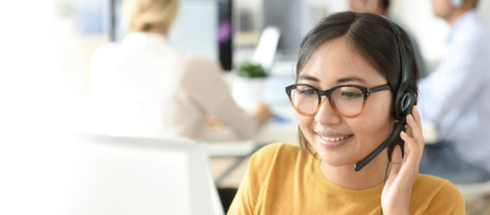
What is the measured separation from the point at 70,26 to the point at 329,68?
3.20 m

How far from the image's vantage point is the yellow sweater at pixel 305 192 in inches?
34.8

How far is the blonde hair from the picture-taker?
1.78 metres

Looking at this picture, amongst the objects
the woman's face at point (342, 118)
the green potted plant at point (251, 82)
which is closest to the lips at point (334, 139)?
the woman's face at point (342, 118)

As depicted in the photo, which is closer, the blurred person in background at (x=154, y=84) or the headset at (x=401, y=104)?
the headset at (x=401, y=104)

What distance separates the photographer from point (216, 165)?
1800mm

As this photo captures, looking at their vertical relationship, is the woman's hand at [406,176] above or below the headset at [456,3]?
below

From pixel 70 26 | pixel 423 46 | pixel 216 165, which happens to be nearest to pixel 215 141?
pixel 216 165

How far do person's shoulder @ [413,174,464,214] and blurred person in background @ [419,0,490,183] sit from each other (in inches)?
41.1

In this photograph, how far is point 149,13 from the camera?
70.6 inches

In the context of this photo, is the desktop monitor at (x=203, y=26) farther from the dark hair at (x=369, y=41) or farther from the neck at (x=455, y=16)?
the dark hair at (x=369, y=41)

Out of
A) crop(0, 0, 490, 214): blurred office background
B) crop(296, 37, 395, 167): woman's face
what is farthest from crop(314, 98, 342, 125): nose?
crop(0, 0, 490, 214): blurred office background

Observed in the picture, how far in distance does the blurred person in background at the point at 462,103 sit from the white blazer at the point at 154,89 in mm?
776

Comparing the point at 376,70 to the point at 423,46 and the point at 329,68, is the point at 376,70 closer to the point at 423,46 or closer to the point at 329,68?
the point at 329,68

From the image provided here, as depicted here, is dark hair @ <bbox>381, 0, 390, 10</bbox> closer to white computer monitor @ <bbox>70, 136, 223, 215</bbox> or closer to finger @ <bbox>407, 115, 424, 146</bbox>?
finger @ <bbox>407, 115, 424, 146</bbox>
